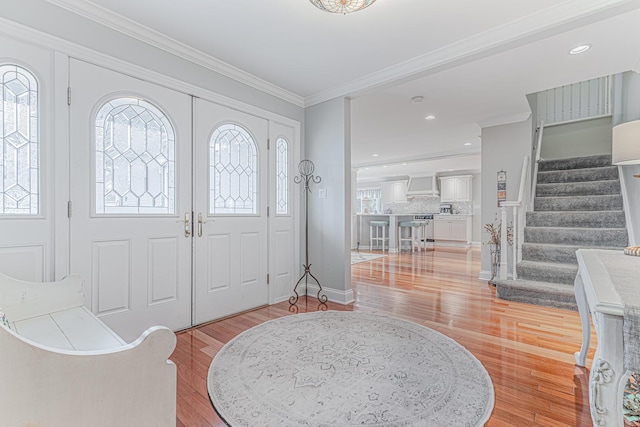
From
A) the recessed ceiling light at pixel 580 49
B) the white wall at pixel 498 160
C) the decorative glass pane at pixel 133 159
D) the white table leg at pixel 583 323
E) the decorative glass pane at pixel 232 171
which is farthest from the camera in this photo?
the white wall at pixel 498 160

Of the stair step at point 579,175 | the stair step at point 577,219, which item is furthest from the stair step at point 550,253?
the stair step at point 579,175

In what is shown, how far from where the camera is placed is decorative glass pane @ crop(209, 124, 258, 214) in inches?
112

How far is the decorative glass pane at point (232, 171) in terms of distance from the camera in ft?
9.30

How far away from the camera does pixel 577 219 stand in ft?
12.8

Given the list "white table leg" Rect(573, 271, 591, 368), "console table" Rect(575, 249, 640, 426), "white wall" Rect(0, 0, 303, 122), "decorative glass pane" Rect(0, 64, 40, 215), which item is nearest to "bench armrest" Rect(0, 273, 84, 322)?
"decorative glass pane" Rect(0, 64, 40, 215)

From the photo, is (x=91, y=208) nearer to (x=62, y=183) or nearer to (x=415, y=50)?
(x=62, y=183)

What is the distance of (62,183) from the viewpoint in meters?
1.93

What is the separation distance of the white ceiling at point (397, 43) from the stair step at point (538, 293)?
222 cm

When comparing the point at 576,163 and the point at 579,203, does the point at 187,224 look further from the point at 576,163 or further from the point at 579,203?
the point at 576,163

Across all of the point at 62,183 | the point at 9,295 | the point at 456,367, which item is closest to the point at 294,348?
the point at 456,367

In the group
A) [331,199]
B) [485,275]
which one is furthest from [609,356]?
[485,275]

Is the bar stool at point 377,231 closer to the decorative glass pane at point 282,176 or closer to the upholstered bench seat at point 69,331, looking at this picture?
the decorative glass pane at point 282,176

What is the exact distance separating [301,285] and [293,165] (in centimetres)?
149

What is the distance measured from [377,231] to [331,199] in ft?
16.6
